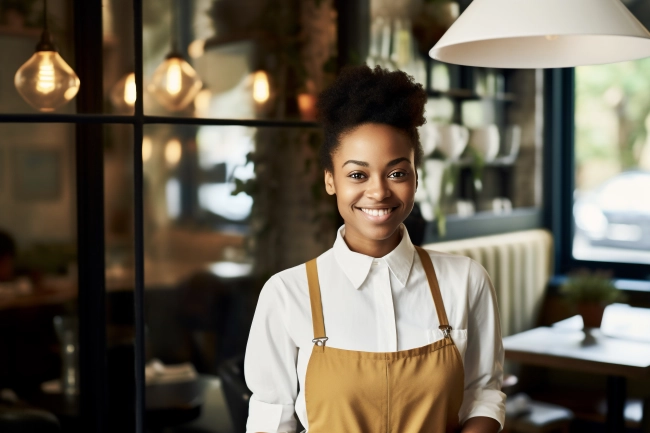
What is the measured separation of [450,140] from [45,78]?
251 cm

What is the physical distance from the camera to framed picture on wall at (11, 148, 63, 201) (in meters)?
2.57

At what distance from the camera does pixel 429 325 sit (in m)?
1.51

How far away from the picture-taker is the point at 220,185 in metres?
3.36

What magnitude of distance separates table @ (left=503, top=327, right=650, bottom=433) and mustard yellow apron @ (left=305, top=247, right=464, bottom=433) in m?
1.69

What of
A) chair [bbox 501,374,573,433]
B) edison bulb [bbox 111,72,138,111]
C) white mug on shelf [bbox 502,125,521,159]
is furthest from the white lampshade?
white mug on shelf [bbox 502,125,521,159]

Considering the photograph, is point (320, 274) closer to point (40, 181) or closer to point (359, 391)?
point (359, 391)

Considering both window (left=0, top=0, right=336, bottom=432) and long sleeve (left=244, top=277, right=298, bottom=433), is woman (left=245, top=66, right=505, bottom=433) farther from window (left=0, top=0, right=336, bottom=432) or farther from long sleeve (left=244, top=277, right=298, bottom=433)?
window (left=0, top=0, right=336, bottom=432)

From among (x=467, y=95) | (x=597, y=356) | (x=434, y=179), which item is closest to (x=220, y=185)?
(x=434, y=179)

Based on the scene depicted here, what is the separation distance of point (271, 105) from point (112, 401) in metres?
1.38

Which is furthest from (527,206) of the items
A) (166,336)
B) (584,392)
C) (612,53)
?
(612,53)

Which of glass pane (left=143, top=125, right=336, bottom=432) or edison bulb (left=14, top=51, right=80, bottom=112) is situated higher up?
edison bulb (left=14, top=51, right=80, bottom=112)

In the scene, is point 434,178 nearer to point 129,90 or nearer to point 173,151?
point 173,151

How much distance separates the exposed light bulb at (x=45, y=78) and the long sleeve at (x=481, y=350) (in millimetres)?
1476

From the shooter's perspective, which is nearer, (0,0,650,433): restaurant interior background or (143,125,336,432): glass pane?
(0,0,650,433): restaurant interior background
